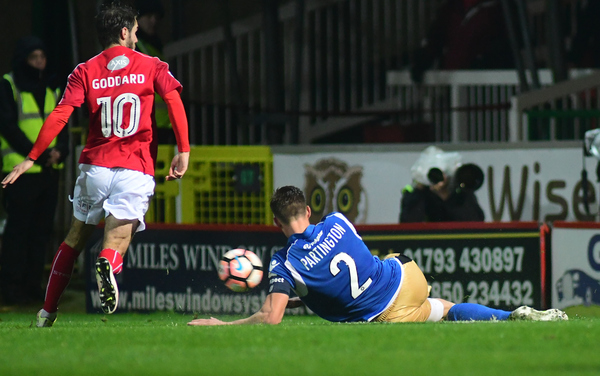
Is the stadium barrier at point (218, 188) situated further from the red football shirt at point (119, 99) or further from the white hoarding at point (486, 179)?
the red football shirt at point (119, 99)

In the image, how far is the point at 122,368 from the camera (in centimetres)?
548

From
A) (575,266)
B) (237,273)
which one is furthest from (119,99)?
(575,266)

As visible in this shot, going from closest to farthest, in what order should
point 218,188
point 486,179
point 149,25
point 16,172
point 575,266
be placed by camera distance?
point 16,172, point 575,266, point 486,179, point 149,25, point 218,188

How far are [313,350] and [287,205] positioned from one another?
5.50 feet

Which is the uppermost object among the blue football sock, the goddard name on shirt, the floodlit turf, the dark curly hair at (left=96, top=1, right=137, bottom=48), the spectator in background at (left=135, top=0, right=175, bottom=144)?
the spectator in background at (left=135, top=0, right=175, bottom=144)

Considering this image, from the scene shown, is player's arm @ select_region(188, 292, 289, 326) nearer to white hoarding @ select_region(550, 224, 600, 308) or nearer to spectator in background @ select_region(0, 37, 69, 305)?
white hoarding @ select_region(550, 224, 600, 308)

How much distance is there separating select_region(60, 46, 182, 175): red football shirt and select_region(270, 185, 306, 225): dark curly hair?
2.95ft

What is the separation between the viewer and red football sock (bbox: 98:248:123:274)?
7.18 metres

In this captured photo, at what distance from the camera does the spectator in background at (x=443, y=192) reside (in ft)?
36.5

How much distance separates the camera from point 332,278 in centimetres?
745

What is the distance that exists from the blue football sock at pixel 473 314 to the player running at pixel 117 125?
222 cm

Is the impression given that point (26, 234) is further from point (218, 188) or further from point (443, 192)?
point (443, 192)

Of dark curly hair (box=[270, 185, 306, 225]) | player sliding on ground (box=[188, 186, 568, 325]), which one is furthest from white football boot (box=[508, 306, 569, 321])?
dark curly hair (box=[270, 185, 306, 225])

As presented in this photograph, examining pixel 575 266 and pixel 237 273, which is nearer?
pixel 237 273
